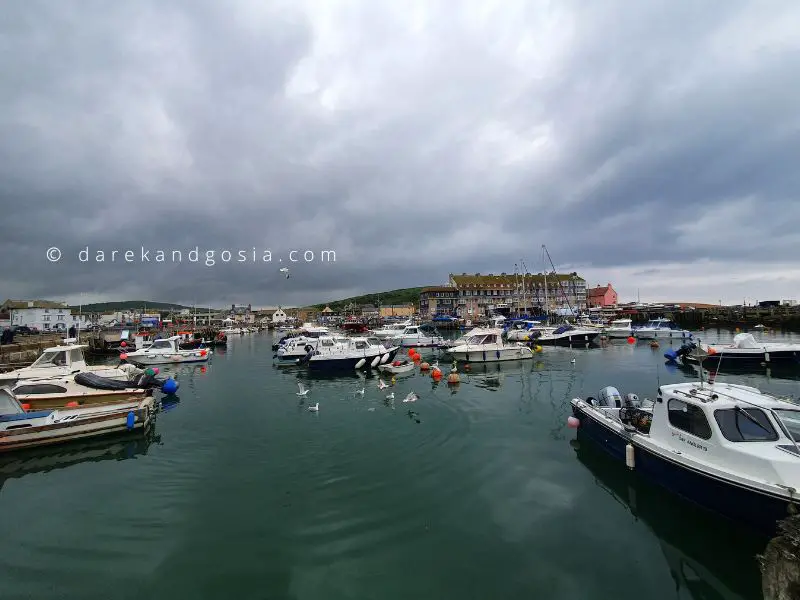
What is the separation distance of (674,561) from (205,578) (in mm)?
9056

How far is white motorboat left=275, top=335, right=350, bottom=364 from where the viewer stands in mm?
33281

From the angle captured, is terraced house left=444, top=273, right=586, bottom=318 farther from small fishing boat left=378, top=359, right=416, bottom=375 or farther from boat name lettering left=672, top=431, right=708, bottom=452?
boat name lettering left=672, top=431, right=708, bottom=452

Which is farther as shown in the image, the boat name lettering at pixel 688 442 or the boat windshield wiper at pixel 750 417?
the boat name lettering at pixel 688 442

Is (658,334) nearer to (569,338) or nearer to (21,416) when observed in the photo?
(569,338)

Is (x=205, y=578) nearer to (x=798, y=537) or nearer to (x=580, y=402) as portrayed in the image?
(x=798, y=537)

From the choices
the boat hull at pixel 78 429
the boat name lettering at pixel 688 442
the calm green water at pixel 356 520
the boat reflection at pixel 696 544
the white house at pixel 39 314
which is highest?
the white house at pixel 39 314

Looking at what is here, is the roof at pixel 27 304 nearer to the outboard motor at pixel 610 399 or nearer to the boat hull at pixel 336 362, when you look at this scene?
the boat hull at pixel 336 362

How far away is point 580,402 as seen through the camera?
14961 millimetres

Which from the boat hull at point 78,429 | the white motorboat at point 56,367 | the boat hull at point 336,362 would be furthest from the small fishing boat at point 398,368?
the white motorboat at point 56,367

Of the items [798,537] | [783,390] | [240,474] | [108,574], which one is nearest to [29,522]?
[108,574]

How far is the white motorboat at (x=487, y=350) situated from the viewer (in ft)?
118

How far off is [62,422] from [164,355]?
28.5 m

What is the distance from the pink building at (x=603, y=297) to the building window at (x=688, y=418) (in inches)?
5489

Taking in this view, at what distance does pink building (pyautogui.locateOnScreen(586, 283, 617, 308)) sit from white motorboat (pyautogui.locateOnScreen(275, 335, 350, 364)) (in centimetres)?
12235
